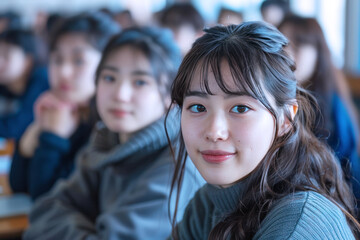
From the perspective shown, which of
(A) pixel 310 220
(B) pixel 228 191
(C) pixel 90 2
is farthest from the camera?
(C) pixel 90 2

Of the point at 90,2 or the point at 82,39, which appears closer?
the point at 82,39

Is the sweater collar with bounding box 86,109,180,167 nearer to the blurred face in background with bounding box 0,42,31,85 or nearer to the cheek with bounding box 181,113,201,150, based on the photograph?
the cheek with bounding box 181,113,201,150

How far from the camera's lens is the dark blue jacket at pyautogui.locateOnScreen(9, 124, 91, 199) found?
167 centimetres

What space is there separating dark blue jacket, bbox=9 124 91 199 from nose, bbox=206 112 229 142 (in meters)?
1.06

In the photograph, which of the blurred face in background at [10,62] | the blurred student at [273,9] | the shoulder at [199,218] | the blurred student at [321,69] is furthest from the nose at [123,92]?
the blurred student at [273,9]

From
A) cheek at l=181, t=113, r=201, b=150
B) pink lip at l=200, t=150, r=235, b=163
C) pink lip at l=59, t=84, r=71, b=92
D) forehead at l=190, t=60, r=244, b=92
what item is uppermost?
forehead at l=190, t=60, r=244, b=92

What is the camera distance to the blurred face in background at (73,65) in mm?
1895

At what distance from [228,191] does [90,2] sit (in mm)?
8211

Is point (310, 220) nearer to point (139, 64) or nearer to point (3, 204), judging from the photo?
point (139, 64)

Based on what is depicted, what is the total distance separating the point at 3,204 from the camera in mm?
1547

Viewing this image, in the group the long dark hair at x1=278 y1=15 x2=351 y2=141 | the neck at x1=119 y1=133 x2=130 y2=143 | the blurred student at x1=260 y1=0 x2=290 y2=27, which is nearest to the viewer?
the neck at x1=119 y1=133 x2=130 y2=143

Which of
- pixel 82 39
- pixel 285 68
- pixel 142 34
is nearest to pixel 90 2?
pixel 82 39

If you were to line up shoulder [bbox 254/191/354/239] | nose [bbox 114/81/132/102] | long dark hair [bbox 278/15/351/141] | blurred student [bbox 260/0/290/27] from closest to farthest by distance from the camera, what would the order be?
shoulder [bbox 254/191/354/239]
nose [bbox 114/81/132/102]
long dark hair [bbox 278/15/351/141]
blurred student [bbox 260/0/290/27]

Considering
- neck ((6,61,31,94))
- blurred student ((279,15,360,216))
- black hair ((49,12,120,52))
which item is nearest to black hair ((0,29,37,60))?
neck ((6,61,31,94))
